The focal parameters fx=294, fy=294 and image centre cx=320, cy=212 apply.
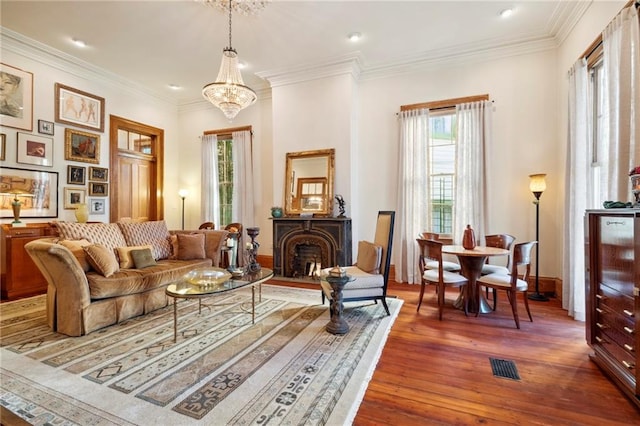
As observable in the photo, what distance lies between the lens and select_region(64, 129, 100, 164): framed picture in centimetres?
488

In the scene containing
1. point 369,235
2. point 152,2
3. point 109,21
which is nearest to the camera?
point 152,2

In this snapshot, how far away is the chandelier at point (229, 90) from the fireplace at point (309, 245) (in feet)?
6.95

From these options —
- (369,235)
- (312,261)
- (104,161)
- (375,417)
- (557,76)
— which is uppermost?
(557,76)

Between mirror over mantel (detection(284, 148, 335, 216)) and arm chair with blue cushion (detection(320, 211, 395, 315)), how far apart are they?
154cm

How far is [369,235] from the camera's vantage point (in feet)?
17.0

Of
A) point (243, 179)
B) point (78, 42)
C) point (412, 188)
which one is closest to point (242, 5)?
point (78, 42)

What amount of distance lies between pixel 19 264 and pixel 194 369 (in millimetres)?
3661

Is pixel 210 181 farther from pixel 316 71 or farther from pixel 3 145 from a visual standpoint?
pixel 316 71

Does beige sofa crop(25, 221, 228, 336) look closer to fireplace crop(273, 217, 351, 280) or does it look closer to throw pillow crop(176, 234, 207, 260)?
throw pillow crop(176, 234, 207, 260)

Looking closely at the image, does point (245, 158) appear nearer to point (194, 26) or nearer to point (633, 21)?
point (194, 26)

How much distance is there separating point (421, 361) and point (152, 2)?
489 centimetres

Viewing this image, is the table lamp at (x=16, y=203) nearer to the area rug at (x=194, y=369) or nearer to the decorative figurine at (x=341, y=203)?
the area rug at (x=194, y=369)

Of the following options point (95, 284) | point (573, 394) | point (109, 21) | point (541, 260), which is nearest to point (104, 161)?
point (109, 21)

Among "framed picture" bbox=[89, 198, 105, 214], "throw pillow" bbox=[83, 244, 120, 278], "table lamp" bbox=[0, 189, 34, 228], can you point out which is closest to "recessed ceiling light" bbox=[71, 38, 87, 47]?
"table lamp" bbox=[0, 189, 34, 228]
